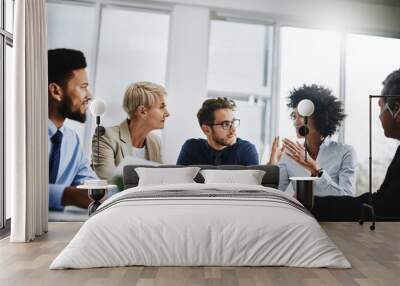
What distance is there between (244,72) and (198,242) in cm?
328

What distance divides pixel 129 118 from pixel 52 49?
138 centimetres

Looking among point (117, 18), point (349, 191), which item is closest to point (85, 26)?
point (117, 18)

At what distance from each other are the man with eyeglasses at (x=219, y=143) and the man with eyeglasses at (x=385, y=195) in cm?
123

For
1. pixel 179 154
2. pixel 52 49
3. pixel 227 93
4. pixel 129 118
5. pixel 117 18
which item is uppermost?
pixel 117 18

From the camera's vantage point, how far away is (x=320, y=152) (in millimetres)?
6289

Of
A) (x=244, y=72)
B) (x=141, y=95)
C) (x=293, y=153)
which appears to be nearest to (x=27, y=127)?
(x=141, y=95)

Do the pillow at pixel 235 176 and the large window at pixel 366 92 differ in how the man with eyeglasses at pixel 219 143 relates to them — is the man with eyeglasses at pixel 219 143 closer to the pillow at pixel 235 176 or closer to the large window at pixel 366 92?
the pillow at pixel 235 176

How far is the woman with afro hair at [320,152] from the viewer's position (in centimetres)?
624

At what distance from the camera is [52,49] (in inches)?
236

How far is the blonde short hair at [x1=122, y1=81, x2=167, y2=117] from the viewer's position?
607 centimetres

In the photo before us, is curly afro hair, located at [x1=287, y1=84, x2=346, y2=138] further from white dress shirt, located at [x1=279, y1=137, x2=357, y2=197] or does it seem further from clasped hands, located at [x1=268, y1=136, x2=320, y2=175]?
clasped hands, located at [x1=268, y1=136, x2=320, y2=175]

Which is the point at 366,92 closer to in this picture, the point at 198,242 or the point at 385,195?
the point at 385,195


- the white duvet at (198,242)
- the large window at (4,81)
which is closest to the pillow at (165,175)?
the large window at (4,81)

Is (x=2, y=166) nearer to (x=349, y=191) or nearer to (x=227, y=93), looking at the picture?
(x=227, y=93)
